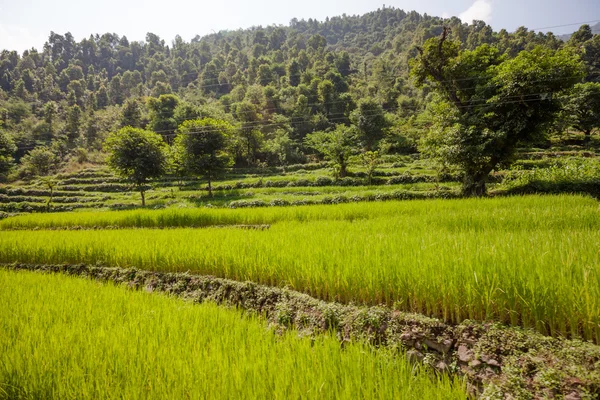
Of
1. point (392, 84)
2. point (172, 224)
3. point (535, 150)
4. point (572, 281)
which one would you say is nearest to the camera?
point (572, 281)

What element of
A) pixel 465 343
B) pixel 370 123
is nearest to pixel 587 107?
pixel 370 123

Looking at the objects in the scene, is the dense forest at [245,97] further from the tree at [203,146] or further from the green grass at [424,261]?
the green grass at [424,261]

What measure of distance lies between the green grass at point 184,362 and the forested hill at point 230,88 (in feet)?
114

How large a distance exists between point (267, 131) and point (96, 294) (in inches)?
1692

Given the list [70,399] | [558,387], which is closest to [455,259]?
[558,387]

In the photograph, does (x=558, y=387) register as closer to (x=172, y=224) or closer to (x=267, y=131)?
(x=172, y=224)

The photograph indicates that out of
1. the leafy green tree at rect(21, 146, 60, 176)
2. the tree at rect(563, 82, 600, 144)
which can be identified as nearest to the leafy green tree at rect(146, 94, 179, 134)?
the leafy green tree at rect(21, 146, 60, 176)

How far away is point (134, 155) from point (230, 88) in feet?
255

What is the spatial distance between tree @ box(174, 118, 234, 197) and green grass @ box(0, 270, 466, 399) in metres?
21.6

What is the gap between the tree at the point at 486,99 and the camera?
11660mm

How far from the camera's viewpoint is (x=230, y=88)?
9119cm

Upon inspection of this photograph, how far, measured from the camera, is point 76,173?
116 ft

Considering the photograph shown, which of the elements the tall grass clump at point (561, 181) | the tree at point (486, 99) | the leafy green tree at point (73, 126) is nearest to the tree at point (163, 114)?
the leafy green tree at point (73, 126)

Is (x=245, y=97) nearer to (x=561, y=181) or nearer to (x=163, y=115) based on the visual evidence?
(x=163, y=115)
